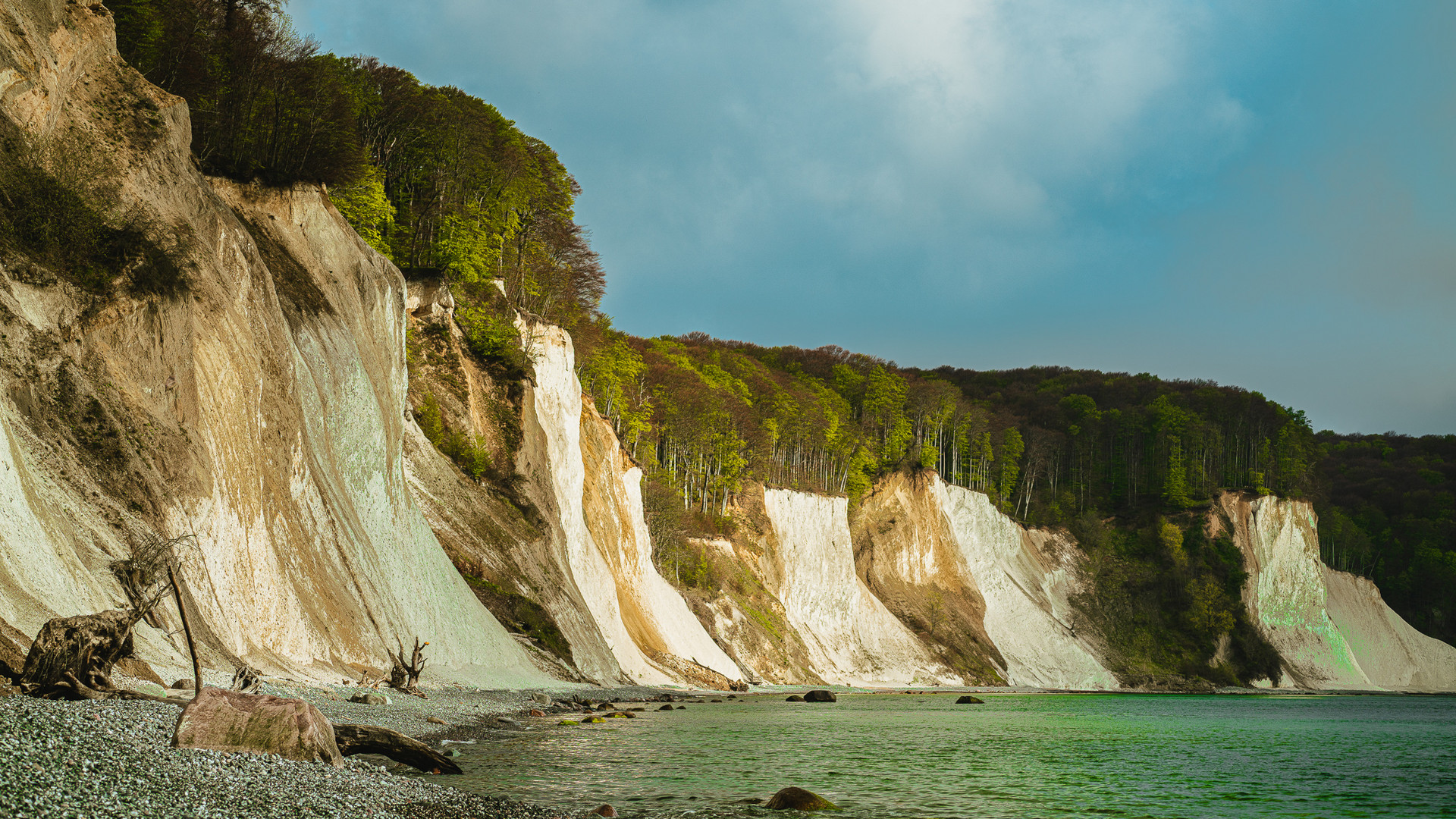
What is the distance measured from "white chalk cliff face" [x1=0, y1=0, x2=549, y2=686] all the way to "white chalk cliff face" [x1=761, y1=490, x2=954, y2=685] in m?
36.2

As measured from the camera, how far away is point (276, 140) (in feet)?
93.0

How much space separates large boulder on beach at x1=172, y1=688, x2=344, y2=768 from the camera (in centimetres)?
868

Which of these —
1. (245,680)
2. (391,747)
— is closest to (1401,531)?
(391,747)

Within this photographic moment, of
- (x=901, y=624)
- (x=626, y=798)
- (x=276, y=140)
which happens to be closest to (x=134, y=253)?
(x=276, y=140)

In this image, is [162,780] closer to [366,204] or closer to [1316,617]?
[366,204]

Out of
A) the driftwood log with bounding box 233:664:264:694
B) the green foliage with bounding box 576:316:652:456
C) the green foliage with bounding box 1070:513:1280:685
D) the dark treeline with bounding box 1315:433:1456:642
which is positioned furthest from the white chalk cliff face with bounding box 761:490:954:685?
the dark treeline with bounding box 1315:433:1456:642

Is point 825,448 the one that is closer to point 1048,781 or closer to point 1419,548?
point 1048,781

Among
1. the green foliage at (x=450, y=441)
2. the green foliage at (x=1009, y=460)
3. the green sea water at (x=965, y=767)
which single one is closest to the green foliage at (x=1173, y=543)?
the green foliage at (x=1009, y=460)

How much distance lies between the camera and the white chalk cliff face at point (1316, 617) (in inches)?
3206

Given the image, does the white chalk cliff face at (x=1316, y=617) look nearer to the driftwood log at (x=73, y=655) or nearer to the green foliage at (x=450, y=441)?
the green foliage at (x=450, y=441)

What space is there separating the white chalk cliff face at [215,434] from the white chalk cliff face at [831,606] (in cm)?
3621

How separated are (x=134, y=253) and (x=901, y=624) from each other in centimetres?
5872

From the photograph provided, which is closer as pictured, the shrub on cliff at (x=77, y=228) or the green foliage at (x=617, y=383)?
the shrub on cliff at (x=77, y=228)

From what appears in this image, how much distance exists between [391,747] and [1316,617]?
3658 inches
